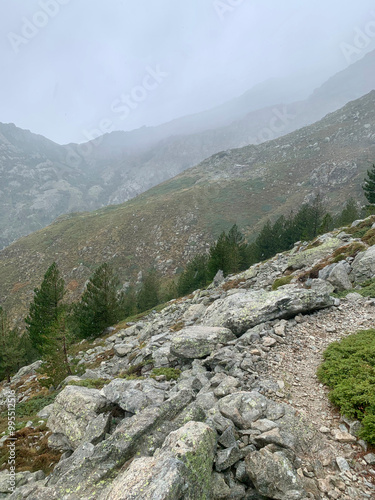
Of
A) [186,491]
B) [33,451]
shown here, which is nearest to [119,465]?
[186,491]

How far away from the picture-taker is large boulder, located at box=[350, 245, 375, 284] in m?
15.7

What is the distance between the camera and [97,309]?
3152cm

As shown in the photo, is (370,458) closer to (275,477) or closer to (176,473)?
(275,477)

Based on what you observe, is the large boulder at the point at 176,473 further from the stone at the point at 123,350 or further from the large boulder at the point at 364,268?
the stone at the point at 123,350

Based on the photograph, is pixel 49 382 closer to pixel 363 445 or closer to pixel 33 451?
pixel 33 451

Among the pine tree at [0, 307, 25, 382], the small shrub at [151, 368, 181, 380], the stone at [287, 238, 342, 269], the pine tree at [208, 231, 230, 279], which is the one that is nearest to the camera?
the small shrub at [151, 368, 181, 380]

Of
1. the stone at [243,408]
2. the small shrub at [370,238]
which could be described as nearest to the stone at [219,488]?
the stone at [243,408]

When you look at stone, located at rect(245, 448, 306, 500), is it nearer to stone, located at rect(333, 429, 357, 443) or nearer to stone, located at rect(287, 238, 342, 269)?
stone, located at rect(333, 429, 357, 443)

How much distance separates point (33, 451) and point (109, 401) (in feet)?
12.4

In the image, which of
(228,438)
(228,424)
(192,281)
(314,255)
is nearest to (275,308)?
(228,424)

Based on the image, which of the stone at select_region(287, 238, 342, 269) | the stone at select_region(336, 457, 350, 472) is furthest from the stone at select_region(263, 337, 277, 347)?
the stone at select_region(287, 238, 342, 269)

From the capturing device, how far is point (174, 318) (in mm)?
25172

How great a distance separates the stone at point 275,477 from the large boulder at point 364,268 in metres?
14.8

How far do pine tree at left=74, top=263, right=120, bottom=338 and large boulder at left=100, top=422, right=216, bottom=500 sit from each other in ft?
94.8
